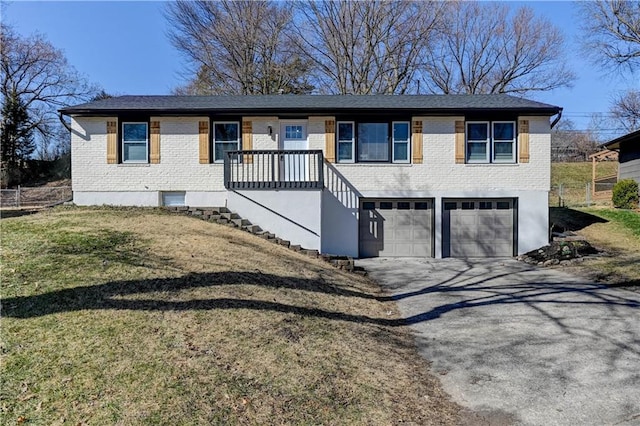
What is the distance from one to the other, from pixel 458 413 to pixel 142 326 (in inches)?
127

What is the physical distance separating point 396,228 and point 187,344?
34.1ft

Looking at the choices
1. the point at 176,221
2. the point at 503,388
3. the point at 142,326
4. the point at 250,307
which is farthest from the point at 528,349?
the point at 176,221

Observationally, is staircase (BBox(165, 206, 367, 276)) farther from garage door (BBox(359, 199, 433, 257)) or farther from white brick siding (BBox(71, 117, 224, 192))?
garage door (BBox(359, 199, 433, 257))

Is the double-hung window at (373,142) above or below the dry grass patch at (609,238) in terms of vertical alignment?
above

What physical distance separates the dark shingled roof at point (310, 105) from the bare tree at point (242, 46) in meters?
12.5

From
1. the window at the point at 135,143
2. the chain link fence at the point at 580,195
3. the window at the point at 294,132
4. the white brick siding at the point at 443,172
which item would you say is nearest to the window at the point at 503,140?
the white brick siding at the point at 443,172

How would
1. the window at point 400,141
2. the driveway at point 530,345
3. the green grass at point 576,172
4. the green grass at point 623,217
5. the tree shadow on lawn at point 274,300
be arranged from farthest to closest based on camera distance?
the green grass at point 576,172 → the green grass at point 623,217 → the window at point 400,141 → the tree shadow on lawn at point 274,300 → the driveway at point 530,345

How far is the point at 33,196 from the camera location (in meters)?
26.5

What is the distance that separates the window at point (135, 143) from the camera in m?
13.6

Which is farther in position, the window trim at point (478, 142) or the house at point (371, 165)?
Answer: the window trim at point (478, 142)

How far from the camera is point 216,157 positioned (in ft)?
44.9

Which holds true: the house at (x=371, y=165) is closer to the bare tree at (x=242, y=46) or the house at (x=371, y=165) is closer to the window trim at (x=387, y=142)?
the window trim at (x=387, y=142)

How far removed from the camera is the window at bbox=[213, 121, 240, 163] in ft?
44.9

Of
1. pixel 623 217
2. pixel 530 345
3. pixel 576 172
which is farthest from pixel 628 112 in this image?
pixel 530 345
